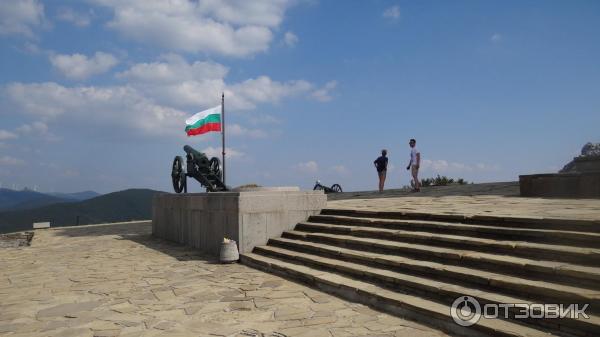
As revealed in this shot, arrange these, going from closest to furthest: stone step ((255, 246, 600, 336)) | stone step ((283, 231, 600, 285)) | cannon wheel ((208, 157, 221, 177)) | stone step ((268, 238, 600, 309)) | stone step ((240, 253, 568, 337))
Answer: stone step ((255, 246, 600, 336)) → stone step ((240, 253, 568, 337)) → stone step ((268, 238, 600, 309)) → stone step ((283, 231, 600, 285)) → cannon wheel ((208, 157, 221, 177))

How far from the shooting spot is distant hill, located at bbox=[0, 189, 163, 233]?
55950 mm

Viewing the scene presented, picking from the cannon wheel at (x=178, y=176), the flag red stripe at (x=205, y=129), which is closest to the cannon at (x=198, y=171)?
the cannon wheel at (x=178, y=176)

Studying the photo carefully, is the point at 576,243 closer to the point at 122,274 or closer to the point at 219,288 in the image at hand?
the point at 219,288

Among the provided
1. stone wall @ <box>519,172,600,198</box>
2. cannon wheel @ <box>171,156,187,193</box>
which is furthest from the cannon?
stone wall @ <box>519,172,600,198</box>

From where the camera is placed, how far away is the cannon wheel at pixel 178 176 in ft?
41.4

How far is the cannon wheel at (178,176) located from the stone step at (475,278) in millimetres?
7262

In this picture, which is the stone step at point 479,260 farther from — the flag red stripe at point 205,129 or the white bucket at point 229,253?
the flag red stripe at point 205,129

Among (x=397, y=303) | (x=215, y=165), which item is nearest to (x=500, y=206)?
(x=397, y=303)

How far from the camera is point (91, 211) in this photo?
67.9 metres

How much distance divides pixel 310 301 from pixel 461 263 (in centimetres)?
182

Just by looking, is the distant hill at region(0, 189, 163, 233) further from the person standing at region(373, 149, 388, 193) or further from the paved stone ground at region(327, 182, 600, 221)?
the paved stone ground at region(327, 182, 600, 221)

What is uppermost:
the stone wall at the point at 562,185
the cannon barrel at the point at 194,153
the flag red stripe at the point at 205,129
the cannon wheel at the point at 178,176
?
the flag red stripe at the point at 205,129

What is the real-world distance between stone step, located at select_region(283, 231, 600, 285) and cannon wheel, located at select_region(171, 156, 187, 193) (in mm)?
7001

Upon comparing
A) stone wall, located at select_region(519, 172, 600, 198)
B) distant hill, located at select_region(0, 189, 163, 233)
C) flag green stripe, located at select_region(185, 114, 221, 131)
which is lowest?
distant hill, located at select_region(0, 189, 163, 233)
